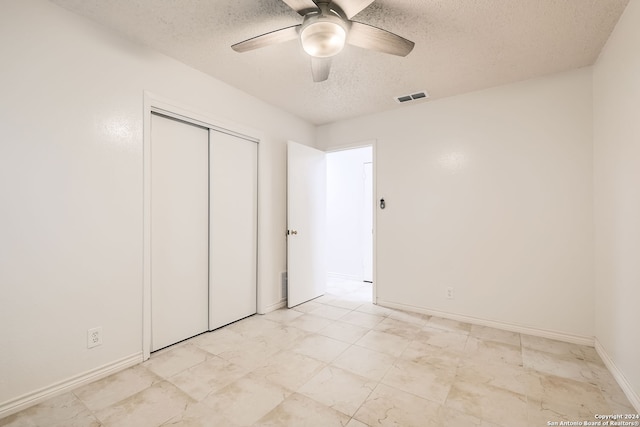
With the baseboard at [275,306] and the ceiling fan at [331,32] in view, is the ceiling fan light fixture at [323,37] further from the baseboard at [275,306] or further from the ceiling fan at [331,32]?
the baseboard at [275,306]

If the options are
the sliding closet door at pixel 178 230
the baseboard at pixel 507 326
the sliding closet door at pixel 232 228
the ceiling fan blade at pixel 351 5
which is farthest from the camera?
the sliding closet door at pixel 232 228

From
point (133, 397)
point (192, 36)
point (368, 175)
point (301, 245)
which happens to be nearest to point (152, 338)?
point (133, 397)

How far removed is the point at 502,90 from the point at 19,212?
12.9 ft

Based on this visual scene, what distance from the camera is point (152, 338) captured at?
Result: 2.29m

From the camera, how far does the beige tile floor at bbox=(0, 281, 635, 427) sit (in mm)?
1550

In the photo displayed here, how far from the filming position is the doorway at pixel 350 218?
15.9 ft

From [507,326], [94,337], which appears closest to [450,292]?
[507,326]

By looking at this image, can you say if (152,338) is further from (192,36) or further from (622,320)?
(622,320)

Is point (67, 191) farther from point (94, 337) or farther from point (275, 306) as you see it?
point (275, 306)

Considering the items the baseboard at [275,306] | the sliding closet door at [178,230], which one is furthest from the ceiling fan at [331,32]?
the baseboard at [275,306]

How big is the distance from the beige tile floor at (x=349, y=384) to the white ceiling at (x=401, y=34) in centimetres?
240

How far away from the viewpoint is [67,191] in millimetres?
1774

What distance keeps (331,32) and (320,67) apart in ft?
Result: 1.24

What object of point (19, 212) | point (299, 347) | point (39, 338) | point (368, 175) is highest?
point (368, 175)
